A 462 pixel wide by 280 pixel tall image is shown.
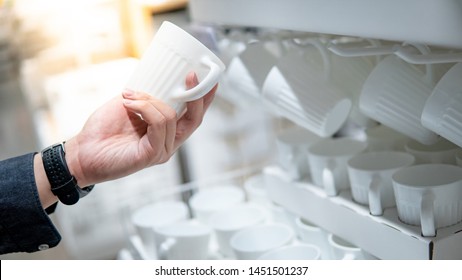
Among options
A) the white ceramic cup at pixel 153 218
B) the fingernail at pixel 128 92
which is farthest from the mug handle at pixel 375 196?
the white ceramic cup at pixel 153 218

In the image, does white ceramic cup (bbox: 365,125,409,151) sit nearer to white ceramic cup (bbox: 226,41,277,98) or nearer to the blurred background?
white ceramic cup (bbox: 226,41,277,98)

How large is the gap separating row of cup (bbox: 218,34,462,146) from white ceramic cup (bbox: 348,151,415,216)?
6 cm

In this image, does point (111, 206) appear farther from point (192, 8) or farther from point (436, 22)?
point (436, 22)

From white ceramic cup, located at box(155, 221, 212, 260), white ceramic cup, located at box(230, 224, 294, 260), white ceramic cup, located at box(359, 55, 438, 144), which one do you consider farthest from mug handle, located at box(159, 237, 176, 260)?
white ceramic cup, located at box(359, 55, 438, 144)

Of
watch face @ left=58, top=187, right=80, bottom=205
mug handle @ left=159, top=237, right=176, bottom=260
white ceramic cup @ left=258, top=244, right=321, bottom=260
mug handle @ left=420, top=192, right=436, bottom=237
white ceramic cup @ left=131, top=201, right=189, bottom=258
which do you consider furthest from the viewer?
white ceramic cup @ left=131, top=201, right=189, bottom=258

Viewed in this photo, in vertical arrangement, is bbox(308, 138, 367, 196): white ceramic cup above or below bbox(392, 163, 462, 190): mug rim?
below

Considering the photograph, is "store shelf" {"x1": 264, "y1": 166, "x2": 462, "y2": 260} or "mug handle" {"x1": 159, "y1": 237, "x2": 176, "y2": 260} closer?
"store shelf" {"x1": 264, "y1": 166, "x2": 462, "y2": 260}

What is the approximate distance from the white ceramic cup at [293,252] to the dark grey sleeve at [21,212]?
12.2 inches

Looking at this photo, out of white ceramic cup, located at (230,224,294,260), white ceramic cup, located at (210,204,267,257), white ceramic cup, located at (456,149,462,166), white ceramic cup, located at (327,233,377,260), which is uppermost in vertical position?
white ceramic cup, located at (456,149,462,166)

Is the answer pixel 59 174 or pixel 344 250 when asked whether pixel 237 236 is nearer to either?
pixel 344 250

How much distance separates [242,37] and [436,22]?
567 millimetres

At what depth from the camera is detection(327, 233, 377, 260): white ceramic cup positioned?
0.84 metres
